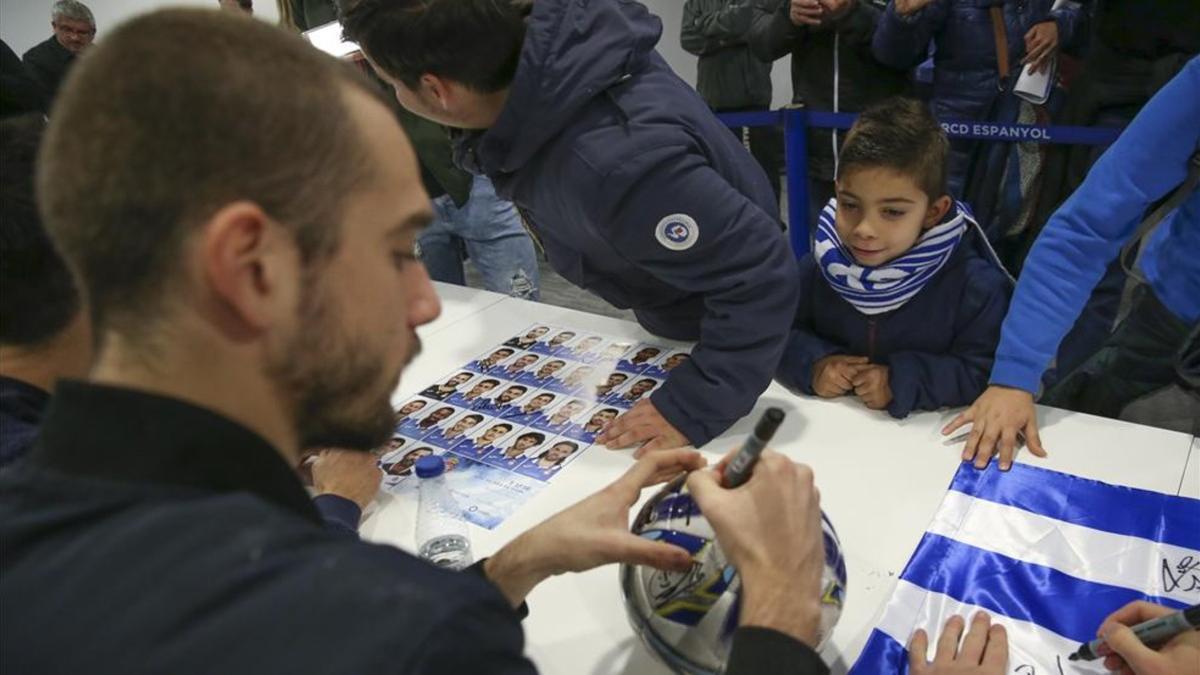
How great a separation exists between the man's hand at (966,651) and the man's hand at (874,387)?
1.50 feet

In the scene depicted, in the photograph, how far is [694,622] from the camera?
77cm

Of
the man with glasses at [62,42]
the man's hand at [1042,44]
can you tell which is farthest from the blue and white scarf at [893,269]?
the man with glasses at [62,42]

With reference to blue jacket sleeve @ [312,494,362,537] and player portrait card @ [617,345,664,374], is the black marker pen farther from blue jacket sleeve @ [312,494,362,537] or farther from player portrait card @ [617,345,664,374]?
player portrait card @ [617,345,664,374]

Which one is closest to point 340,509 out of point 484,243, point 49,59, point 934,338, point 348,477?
point 348,477

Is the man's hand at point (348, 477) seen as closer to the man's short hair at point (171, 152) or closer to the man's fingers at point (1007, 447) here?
the man's short hair at point (171, 152)

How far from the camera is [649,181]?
44.5 inches

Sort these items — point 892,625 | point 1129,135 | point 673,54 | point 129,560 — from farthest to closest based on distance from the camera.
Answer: point 673,54, point 1129,135, point 892,625, point 129,560

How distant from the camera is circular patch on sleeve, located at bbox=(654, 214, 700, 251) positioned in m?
1.14

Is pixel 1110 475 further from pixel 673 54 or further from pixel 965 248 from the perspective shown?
pixel 673 54

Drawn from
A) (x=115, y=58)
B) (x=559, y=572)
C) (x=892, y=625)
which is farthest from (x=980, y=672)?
(x=115, y=58)

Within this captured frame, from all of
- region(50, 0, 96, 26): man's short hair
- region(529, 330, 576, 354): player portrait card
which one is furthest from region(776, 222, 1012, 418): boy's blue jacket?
region(50, 0, 96, 26): man's short hair

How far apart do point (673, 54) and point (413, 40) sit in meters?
4.68

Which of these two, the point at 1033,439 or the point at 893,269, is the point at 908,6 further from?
the point at 1033,439

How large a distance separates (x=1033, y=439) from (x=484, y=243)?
1609 mm
